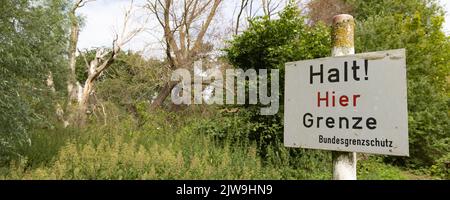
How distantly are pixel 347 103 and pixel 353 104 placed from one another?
38mm

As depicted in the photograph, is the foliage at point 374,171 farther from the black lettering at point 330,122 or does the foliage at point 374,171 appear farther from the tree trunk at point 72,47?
the tree trunk at point 72,47

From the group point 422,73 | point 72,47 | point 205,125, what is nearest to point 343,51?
point 205,125

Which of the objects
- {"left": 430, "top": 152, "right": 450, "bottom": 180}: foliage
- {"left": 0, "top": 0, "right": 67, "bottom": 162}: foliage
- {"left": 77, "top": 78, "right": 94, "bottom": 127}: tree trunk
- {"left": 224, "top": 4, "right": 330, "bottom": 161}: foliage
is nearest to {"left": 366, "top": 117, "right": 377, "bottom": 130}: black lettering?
{"left": 0, "top": 0, "right": 67, "bottom": 162}: foliage

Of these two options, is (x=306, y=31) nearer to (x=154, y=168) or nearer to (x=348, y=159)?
(x=154, y=168)

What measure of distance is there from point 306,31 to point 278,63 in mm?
1106

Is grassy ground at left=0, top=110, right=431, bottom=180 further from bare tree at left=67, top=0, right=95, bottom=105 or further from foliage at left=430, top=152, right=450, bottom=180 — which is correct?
bare tree at left=67, top=0, right=95, bottom=105

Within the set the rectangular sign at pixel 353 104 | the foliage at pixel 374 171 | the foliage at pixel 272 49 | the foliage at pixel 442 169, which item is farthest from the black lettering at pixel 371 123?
the foliage at pixel 442 169

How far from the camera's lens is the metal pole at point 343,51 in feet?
8.18

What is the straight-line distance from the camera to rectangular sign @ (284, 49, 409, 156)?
7.29ft

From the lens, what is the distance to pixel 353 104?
2.32 m

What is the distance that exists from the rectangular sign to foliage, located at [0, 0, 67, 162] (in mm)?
4262

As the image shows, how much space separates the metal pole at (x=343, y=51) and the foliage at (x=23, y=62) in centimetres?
444

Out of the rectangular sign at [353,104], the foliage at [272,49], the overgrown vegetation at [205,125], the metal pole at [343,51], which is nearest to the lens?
the rectangular sign at [353,104]

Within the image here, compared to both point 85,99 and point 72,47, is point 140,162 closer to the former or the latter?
point 72,47
